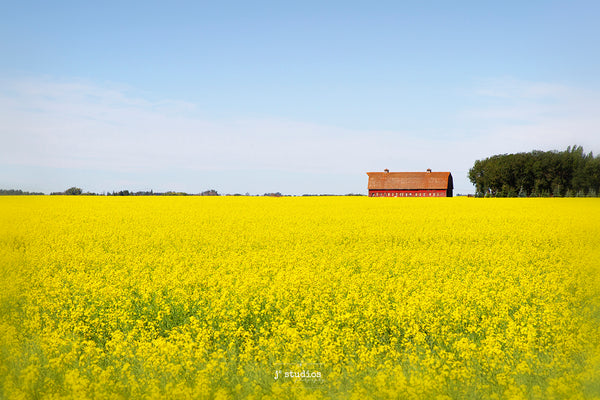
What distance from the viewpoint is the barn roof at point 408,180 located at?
64.6 meters

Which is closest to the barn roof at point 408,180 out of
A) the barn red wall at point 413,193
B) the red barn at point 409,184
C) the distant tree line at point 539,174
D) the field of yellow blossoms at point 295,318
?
the red barn at point 409,184

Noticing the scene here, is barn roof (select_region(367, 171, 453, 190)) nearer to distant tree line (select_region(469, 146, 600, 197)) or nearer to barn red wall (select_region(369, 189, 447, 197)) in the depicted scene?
barn red wall (select_region(369, 189, 447, 197))

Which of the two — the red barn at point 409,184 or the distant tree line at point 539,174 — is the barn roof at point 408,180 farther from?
the distant tree line at point 539,174

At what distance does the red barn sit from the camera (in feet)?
210

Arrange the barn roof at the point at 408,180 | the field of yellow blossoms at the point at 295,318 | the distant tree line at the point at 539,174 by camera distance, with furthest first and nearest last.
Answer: the barn roof at the point at 408,180
the distant tree line at the point at 539,174
the field of yellow blossoms at the point at 295,318

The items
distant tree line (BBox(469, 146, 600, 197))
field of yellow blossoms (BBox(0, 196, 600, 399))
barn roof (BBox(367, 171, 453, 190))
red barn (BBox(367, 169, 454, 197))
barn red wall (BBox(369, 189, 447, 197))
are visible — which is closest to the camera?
field of yellow blossoms (BBox(0, 196, 600, 399))

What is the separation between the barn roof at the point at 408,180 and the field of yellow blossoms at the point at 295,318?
47.8 meters

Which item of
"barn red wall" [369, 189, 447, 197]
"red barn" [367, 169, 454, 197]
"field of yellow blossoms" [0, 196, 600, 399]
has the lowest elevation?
"field of yellow blossoms" [0, 196, 600, 399]

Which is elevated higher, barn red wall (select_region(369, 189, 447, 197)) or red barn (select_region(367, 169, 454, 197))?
red barn (select_region(367, 169, 454, 197))

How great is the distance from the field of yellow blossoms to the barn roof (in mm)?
47810

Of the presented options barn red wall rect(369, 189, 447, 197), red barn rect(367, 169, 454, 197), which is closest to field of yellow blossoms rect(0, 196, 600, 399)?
barn red wall rect(369, 189, 447, 197)

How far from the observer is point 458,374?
234 inches

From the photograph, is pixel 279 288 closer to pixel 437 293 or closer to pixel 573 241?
pixel 437 293

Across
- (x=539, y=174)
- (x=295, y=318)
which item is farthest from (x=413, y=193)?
(x=295, y=318)
